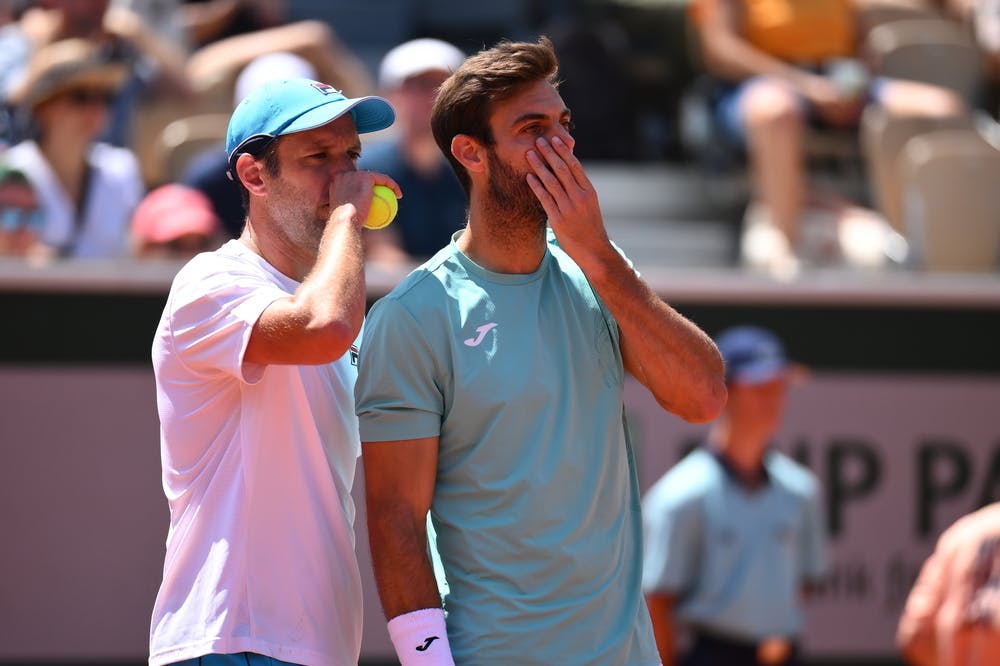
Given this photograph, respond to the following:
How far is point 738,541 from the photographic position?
5707mm

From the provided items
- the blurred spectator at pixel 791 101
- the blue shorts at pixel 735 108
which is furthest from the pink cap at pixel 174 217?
the blue shorts at pixel 735 108

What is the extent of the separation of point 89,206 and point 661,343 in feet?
13.6

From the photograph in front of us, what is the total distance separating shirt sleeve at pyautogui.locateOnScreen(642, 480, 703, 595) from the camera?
5609mm

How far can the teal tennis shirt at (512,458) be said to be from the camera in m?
2.85

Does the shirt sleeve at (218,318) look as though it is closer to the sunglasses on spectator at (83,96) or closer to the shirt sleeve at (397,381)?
the shirt sleeve at (397,381)

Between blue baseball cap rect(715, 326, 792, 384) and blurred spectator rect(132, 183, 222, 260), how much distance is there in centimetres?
219

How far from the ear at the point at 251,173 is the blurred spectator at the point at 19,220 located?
11.1 feet

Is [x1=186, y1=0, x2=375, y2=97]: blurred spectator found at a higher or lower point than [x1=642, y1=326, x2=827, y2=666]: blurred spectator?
higher

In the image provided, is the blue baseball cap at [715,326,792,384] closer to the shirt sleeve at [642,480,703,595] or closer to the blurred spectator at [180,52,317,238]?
the shirt sleeve at [642,480,703,595]

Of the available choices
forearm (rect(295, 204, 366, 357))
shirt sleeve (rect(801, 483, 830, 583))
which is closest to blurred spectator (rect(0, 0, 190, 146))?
shirt sleeve (rect(801, 483, 830, 583))

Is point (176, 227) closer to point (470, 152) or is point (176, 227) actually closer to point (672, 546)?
point (672, 546)

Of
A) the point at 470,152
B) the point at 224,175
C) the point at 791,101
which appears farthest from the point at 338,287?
the point at 791,101

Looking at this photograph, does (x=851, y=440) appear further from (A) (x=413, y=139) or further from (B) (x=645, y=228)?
(A) (x=413, y=139)

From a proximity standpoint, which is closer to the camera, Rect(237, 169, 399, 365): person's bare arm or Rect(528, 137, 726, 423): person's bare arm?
Rect(237, 169, 399, 365): person's bare arm
